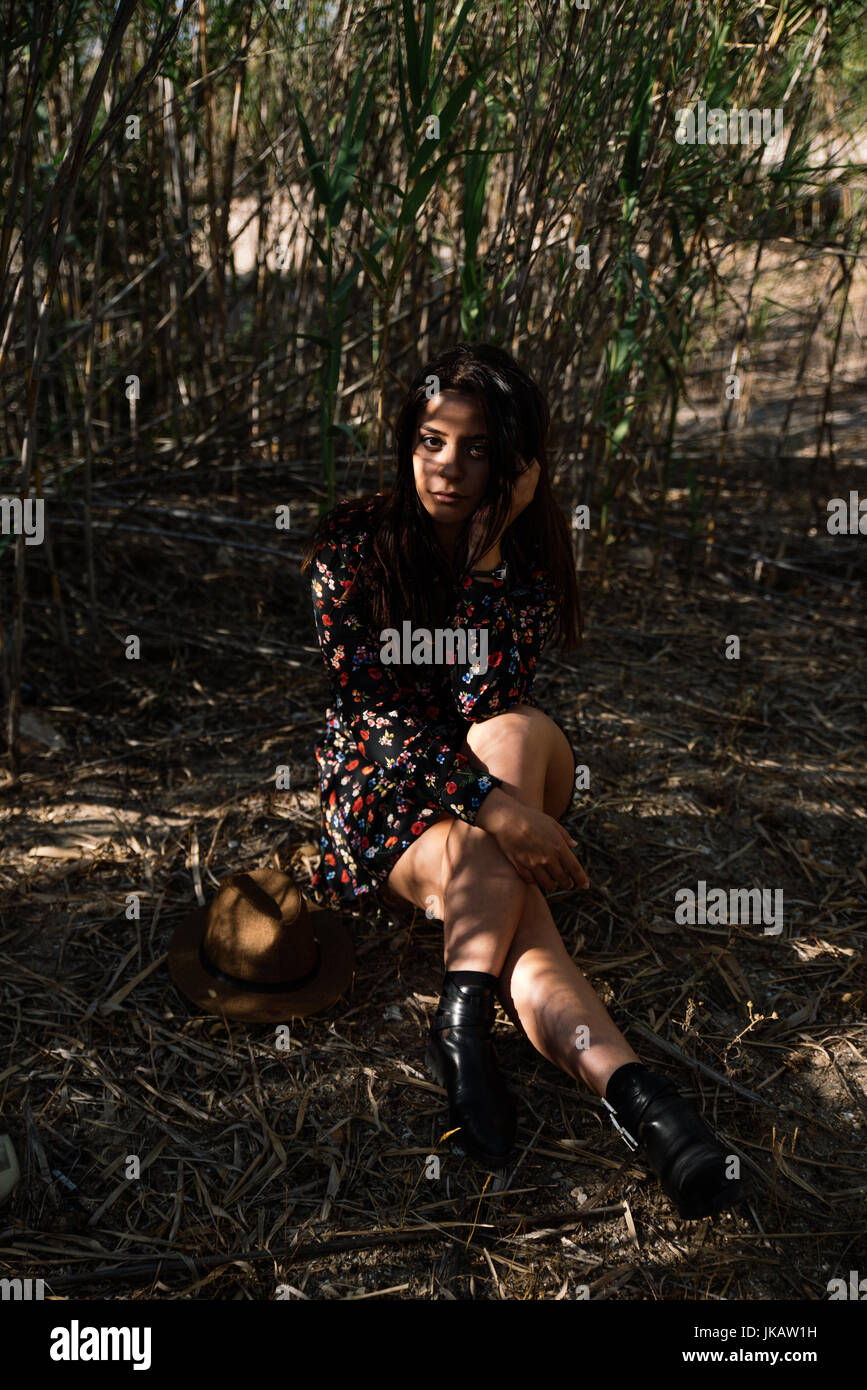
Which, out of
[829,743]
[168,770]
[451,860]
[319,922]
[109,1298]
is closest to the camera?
[109,1298]

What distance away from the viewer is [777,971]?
1.73 meters

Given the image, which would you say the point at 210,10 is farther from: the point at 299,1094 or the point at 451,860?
the point at 299,1094

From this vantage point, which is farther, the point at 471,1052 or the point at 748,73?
the point at 748,73

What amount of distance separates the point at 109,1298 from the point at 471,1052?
0.50 metres

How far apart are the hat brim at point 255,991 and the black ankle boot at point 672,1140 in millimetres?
443

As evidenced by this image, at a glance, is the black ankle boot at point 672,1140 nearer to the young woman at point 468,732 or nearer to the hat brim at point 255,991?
the young woman at point 468,732

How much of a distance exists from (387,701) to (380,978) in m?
0.43

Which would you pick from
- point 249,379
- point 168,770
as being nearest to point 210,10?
point 249,379

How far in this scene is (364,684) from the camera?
67.2 inches

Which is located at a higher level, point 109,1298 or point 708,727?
point 708,727

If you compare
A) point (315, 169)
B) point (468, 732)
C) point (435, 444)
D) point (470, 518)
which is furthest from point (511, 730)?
point (315, 169)

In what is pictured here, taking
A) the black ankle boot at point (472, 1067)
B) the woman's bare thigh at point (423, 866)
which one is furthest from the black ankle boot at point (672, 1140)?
the woman's bare thigh at point (423, 866)

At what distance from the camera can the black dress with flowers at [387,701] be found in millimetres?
1640

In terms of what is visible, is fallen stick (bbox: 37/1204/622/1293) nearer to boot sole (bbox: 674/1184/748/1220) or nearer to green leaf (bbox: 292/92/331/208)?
boot sole (bbox: 674/1184/748/1220)
